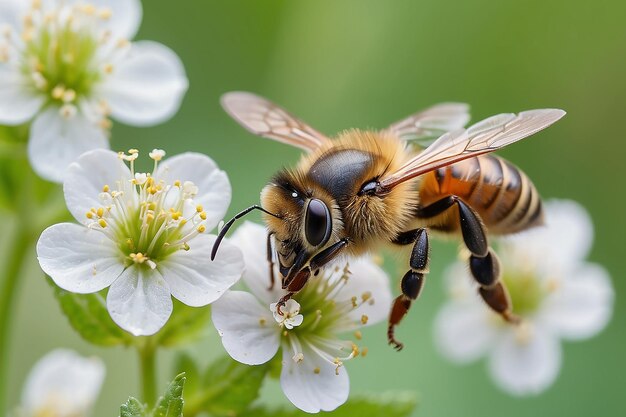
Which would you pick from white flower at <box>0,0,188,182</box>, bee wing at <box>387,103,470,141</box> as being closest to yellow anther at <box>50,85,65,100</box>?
white flower at <box>0,0,188,182</box>

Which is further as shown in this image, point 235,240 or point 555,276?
point 555,276

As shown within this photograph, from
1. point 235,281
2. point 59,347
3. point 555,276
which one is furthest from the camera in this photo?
point 59,347

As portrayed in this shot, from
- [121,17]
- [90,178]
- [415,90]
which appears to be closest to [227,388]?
[90,178]

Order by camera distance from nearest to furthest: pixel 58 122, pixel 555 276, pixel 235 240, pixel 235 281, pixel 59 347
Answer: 1. pixel 235 281
2. pixel 235 240
3. pixel 58 122
4. pixel 555 276
5. pixel 59 347

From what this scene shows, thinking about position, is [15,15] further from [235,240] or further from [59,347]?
[59,347]

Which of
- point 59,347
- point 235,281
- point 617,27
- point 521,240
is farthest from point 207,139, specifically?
point 235,281

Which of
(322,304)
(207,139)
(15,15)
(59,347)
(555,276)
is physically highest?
(15,15)
